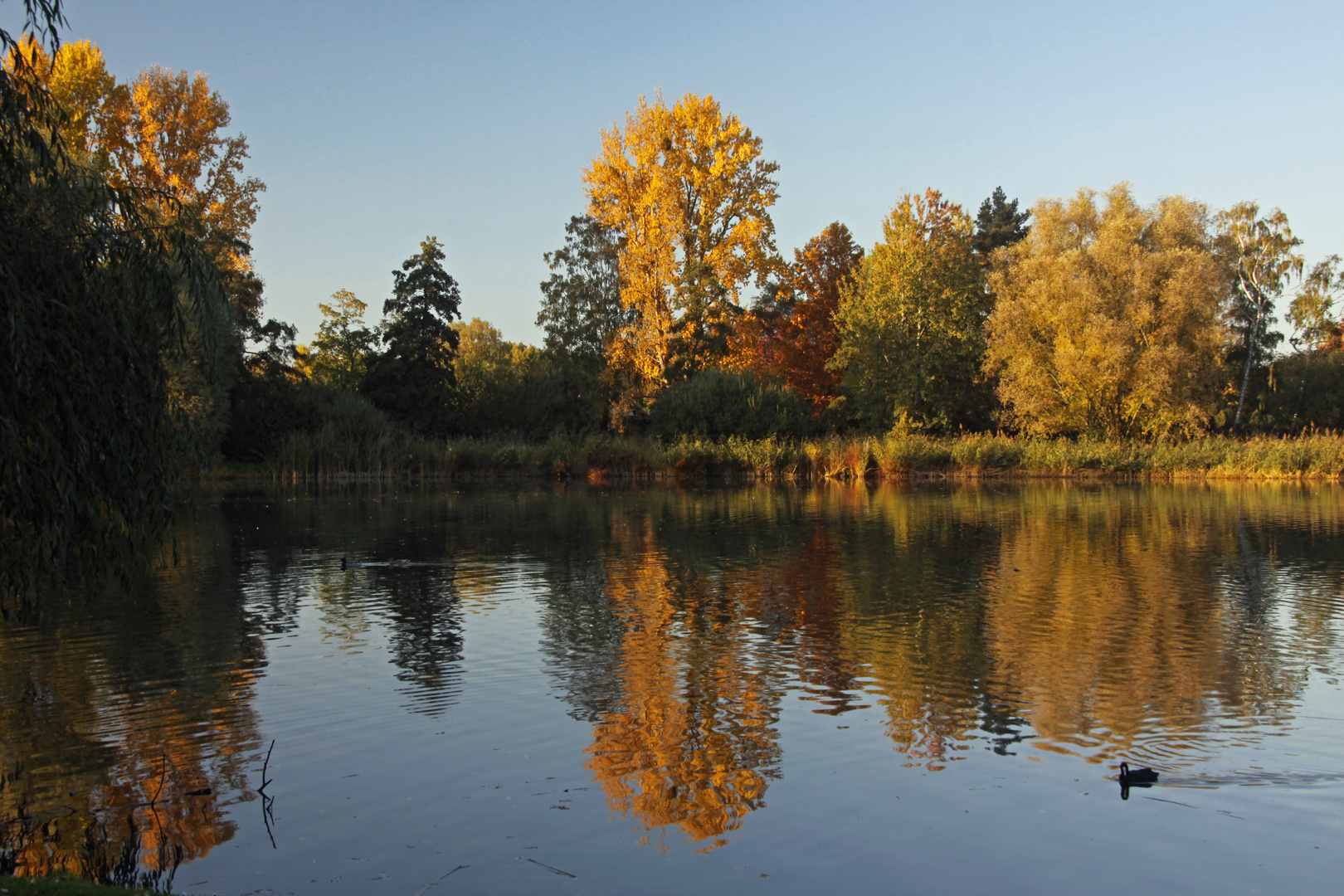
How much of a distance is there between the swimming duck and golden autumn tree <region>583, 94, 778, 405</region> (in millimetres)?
40625

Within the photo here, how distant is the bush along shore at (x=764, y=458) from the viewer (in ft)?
144

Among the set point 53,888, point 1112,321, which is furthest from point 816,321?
point 53,888

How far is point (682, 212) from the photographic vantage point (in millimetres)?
46531

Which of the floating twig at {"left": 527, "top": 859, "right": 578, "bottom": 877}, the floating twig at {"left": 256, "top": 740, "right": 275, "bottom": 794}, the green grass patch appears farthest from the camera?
the floating twig at {"left": 256, "top": 740, "right": 275, "bottom": 794}

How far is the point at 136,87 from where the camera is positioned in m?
44.7

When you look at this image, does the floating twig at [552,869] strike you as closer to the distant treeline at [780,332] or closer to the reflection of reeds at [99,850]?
the reflection of reeds at [99,850]

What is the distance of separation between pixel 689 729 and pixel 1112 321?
43.9m

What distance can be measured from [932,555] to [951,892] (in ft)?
44.8

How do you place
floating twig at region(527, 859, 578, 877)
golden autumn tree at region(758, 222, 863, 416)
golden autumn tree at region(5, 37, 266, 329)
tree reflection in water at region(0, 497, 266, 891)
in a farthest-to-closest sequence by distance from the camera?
golden autumn tree at region(758, 222, 863, 416) → golden autumn tree at region(5, 37, 266, 329) → tree reflection in water at region(0, 497, 266, 891) → floating twig at region(527, 859, 578, 877)

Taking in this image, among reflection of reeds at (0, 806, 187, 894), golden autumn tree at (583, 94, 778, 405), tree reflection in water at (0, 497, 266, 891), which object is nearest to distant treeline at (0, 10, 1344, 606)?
golden autumn tree at (583, 94, 778, 405)

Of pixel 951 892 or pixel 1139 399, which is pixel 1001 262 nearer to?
pixel 1139 399

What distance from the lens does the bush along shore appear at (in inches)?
1724

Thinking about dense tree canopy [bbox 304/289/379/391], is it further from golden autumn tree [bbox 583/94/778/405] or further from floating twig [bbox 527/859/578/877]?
floating twig [bbox 527/859/578/877]

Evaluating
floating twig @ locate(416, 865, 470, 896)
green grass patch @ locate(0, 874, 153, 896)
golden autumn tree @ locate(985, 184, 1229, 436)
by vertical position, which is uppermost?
golden autumn tree @ locate(985, 184, 1229, 436)
